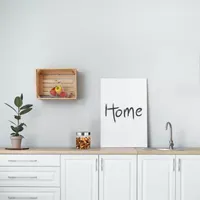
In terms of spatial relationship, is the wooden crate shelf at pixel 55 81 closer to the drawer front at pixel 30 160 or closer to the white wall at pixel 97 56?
the white wall at pixel 97 56

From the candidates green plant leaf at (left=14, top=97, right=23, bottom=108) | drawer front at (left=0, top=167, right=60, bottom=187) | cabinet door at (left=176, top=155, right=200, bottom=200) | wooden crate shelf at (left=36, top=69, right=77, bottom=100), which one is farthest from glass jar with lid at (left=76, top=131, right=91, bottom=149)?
cabinet door at (left=176, top=155, right=200, bottom=200)

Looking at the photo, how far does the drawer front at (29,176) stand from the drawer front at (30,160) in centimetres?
3

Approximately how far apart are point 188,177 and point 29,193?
1.39 m

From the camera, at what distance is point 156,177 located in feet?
11.7

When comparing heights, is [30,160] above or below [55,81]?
below

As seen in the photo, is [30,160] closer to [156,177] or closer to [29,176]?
[29,176]

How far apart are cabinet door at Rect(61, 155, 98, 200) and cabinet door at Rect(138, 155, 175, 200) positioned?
399mm

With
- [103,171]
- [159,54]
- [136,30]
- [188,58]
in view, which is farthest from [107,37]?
[103,171]

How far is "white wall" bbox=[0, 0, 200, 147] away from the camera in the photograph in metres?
4.02

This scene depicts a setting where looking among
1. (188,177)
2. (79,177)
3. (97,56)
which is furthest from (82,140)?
(188,177)

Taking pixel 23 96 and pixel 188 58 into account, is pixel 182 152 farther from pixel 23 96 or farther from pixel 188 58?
pixel 23 96

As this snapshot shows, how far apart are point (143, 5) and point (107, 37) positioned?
1.55ft

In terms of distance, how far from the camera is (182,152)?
358 centimetres

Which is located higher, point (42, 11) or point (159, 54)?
point (42, 11)
